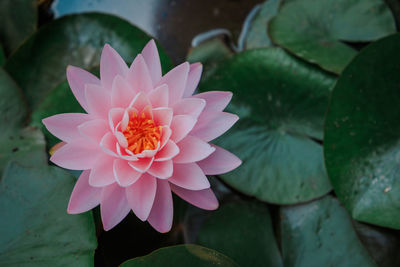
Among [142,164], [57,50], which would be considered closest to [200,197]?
[142,164]

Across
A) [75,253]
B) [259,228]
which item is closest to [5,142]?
[75,253]

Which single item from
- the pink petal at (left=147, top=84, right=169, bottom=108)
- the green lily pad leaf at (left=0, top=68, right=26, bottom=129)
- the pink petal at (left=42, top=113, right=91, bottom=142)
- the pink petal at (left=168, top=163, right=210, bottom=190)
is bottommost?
the green lily pad leaf at (left=0, top=68, right=26, bottom=129)

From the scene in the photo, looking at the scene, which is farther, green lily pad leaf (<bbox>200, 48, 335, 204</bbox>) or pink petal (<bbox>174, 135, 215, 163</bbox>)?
green lily pad leaf (<bbox>200, 48, 335, 204</bbox>)

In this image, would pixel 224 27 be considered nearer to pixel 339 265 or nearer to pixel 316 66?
pixel 316 66

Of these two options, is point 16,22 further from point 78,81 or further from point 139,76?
point 139,76

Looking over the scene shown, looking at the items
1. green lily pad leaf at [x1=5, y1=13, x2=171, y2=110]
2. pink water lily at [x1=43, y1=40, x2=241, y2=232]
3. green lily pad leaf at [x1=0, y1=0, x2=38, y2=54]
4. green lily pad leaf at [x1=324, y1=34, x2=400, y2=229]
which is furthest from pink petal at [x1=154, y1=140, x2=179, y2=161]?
green lily pad leaf at [x1=0, y1=0, x2=38, y2=54]

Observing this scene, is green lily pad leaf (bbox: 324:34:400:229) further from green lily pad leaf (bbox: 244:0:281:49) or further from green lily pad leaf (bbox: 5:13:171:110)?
green lily pad leaf (bbox: 5:13:171:110)
